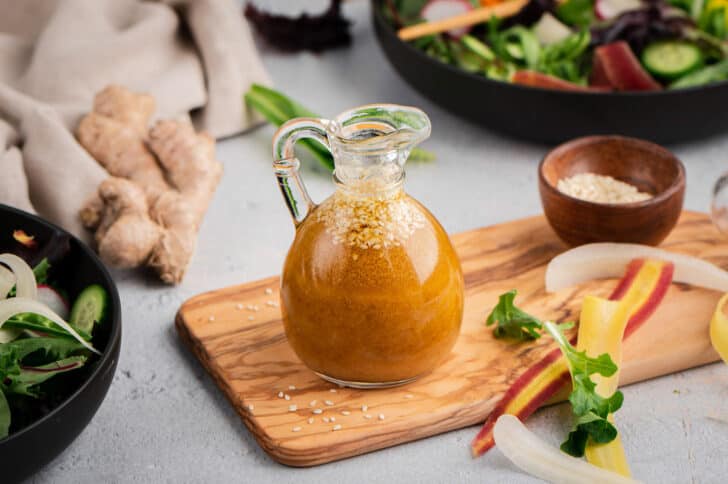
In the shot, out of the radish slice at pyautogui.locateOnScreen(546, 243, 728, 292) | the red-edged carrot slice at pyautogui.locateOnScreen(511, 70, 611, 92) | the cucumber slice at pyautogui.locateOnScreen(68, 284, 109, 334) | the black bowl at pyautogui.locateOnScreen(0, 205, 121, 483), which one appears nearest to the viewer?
the black bowl at pyautogui.locateOnScreen(0, 205, 121, 483)

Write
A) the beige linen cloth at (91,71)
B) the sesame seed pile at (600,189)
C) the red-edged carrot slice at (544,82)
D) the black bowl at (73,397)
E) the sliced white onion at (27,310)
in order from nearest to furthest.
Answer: the black bowl at (73,397), the sliced white onion at (27,310), the sesame seed pile at (600,189), the beige linen cloth at (91,71), the red-edged carrot slice at (544,82)

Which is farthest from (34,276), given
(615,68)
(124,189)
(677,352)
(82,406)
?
(615,68)

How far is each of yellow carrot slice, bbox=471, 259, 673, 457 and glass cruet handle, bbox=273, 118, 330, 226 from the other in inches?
15.6

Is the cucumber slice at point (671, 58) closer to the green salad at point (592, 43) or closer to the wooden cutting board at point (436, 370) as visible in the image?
the green salad at point (592, 43)

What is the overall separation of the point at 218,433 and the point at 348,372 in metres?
0.21

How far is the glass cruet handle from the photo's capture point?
52.6 inches

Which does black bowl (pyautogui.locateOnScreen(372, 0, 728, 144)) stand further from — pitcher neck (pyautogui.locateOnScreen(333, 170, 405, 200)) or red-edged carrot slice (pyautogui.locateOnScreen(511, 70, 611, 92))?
pitcher neck (pyautogui.locateOnScreen(333, 170, 405, 200))

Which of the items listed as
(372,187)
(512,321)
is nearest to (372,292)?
(372,187)

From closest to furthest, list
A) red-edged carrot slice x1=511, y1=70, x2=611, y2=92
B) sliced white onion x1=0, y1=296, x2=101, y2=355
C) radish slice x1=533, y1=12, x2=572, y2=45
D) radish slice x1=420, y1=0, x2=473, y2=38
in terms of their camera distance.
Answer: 1. sliced white onion x1=0, y1=296, x2=101, y2=355
2. red-edged carrot slice x1=511, y1=70, x2=611, y2=92
3. radish slice x1=533, y1=12, x2=572, y2=45
4. radish slice x1=420, y1=0, x2=473, y2=38

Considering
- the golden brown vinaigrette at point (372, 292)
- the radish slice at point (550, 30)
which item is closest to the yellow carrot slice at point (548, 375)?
the golden brown vinaigrette at point (372, 292)

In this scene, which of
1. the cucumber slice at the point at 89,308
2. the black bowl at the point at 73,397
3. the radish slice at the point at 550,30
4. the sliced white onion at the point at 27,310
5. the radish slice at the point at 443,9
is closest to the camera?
the black bowl at the point at 73,397

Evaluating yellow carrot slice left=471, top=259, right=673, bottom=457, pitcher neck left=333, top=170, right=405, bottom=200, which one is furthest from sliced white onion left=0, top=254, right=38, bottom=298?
yellow carrot slice left=471, top=259, right=673, bottom=457

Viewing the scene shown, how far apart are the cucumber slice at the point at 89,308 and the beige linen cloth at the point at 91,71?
0.45 metres

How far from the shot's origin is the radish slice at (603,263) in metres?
1.63
